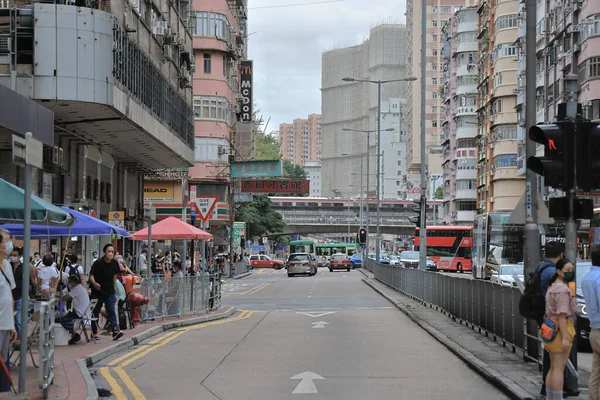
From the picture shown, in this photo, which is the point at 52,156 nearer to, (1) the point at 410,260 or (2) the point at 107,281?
(2) the point at 107,281

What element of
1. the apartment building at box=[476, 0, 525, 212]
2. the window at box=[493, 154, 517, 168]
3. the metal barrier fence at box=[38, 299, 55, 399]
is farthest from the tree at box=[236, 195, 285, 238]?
the metal barrier fence at box=[38, 299, 55, 399]

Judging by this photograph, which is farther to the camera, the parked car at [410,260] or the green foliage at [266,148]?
the green foliage at [266,148]

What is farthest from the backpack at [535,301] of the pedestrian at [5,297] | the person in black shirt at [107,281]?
the person in black shirt at [107,281]

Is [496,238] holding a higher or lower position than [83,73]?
lower

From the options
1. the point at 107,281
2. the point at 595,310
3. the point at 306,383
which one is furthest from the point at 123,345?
the point at 595,310

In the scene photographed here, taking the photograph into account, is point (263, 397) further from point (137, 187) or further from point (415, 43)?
point (415, 43)

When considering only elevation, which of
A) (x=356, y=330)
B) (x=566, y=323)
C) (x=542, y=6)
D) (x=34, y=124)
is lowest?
(x=356, y=330)

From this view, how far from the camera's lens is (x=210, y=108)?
65.4 m

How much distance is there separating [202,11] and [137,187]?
21.3m

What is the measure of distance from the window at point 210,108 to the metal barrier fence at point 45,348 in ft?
178

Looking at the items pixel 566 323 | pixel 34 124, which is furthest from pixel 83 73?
pixel 566 323

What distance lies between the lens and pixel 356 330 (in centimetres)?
2094

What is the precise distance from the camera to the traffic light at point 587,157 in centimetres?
1096

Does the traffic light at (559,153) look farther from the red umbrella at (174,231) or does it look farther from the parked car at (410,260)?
the parked car at (410,260)
